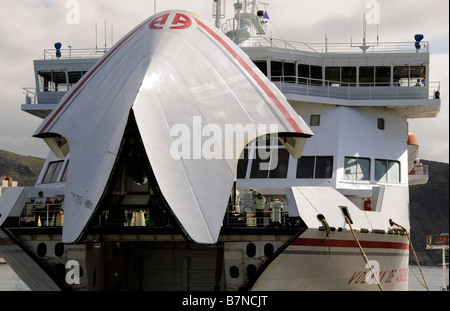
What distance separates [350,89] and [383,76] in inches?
62.0

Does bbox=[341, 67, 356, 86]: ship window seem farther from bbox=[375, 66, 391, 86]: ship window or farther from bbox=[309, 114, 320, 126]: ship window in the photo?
bbox=[309, 114, 320, 126]: ship window

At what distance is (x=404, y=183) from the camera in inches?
1005

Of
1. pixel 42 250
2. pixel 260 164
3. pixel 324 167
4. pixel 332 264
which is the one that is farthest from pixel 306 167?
pixel 42 250

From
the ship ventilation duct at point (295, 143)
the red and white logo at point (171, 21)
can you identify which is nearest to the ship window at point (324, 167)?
the ship ventilation duct at point (295, 143)

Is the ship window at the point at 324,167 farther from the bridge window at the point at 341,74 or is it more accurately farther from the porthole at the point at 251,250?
the porthole at the point at 251,250

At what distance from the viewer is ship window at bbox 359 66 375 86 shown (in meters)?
26.8

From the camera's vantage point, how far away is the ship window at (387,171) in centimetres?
2483

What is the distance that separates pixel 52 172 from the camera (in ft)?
81.1

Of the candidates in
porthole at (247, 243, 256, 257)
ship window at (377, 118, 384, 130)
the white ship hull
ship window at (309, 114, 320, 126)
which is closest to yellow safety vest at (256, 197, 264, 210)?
porthole at (247, 243, 256, 257)

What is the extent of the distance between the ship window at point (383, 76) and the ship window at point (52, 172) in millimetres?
10802

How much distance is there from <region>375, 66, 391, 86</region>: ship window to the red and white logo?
979cm

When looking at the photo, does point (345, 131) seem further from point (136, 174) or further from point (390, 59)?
point (136, 174)
